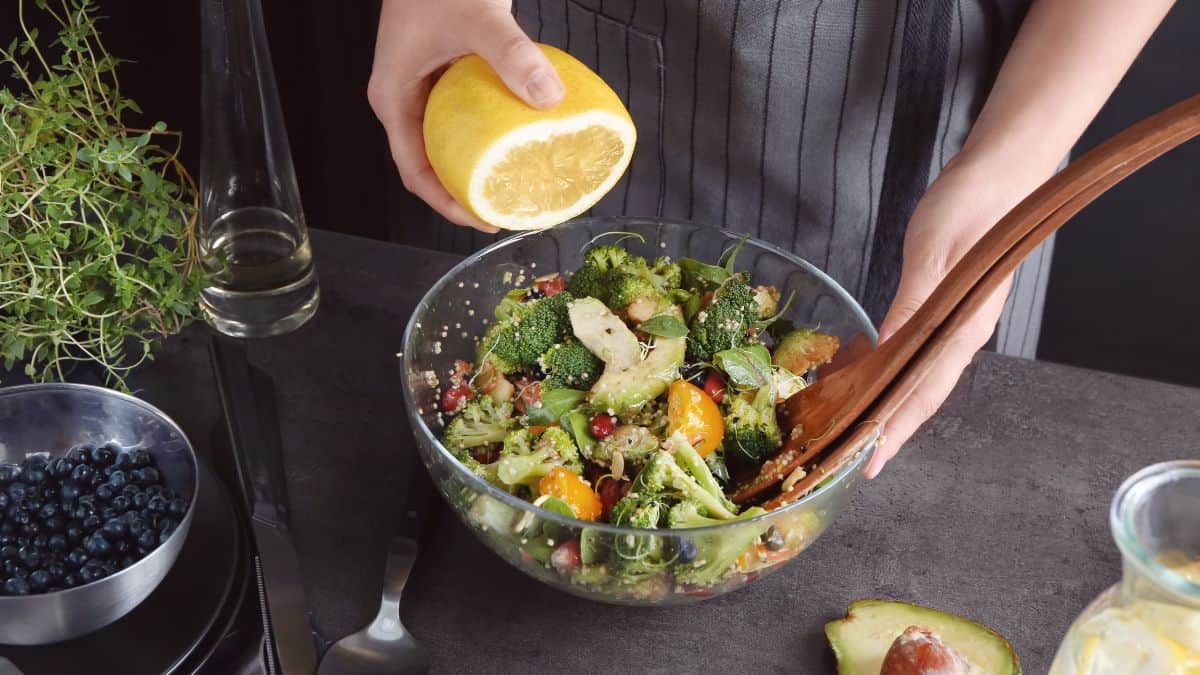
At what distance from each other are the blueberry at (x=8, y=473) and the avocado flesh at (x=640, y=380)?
0.56 metres

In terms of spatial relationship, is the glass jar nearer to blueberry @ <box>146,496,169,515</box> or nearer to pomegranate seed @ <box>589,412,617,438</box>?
pomegranate seed @ <box>589,412,617,438</box>

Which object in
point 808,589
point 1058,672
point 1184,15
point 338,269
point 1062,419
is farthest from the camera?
point 1184,15

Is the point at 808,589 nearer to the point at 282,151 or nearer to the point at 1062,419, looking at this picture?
the point at 1062,419

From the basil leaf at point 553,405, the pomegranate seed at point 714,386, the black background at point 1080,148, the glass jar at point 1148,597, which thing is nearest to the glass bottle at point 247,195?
the basil leaf at point 553,405

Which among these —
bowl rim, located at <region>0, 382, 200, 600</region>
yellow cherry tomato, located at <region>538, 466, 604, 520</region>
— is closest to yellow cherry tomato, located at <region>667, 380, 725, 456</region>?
yellow cherry tomato, located at <region>538, 466, 604, 520</region>

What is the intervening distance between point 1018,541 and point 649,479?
441 millimetres

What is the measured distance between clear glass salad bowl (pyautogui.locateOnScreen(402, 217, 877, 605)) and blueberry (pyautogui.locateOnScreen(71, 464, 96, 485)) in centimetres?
31

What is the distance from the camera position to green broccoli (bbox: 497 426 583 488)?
3.35 ft

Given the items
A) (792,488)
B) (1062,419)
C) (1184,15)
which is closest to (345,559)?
(792,488)

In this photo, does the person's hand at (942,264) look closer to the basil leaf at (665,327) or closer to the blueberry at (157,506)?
the basil leaf at (665,327)

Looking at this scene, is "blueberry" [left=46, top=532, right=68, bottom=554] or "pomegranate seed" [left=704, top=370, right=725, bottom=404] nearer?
"blueberry" [left=46, top=532, right=68, bottom=554]

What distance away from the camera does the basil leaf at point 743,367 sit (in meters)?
1.11

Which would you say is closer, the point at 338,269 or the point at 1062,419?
the point at 1062,419

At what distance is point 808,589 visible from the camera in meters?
1.13
